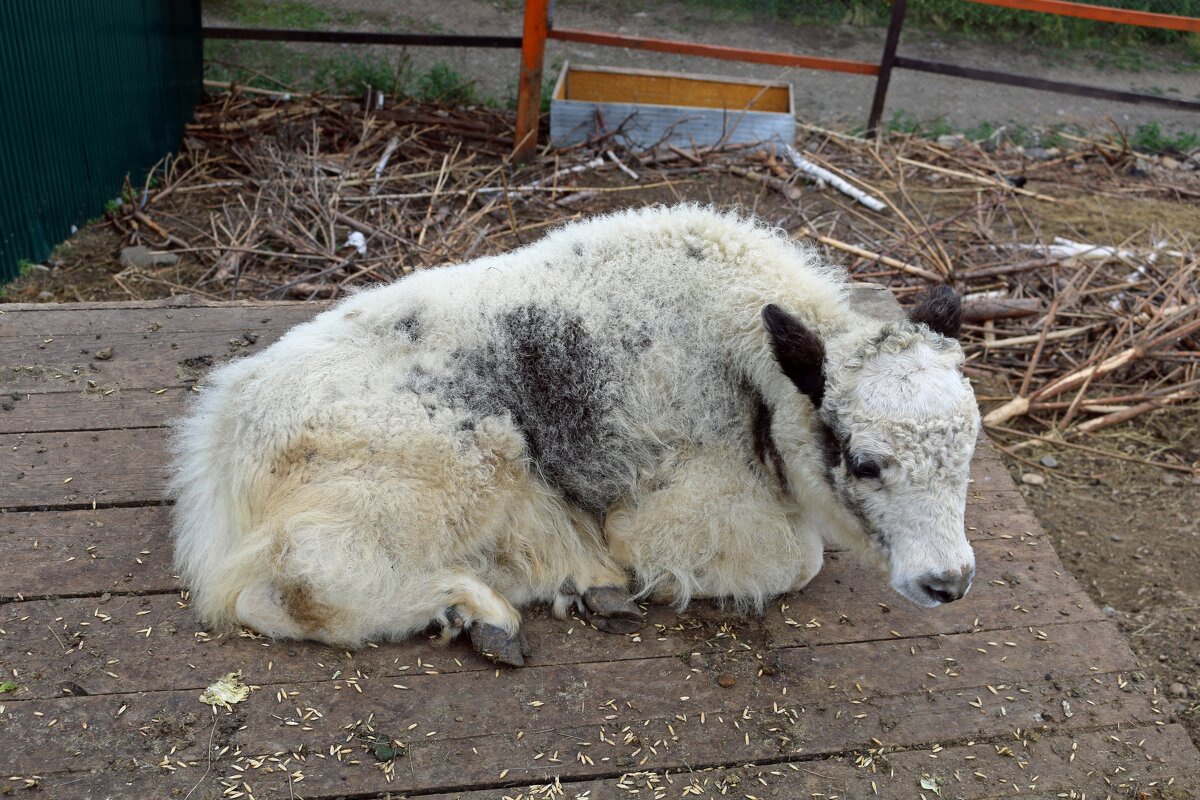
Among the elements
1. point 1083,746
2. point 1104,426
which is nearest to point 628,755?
point 1083,746

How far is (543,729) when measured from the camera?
3184mm

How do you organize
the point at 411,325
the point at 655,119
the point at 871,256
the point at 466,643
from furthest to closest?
the point at 655,119, the point at 871,256, the point at 411,325, the point at 466,643

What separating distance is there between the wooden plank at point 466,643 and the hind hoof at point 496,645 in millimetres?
59

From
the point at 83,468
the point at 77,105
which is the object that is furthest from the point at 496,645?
the point at 77,105

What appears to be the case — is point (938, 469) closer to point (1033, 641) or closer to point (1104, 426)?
point (1033, 641)

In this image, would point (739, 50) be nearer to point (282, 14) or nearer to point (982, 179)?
point (982, 179)

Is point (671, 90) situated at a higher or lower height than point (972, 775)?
higher

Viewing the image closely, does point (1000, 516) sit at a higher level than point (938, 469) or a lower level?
lower

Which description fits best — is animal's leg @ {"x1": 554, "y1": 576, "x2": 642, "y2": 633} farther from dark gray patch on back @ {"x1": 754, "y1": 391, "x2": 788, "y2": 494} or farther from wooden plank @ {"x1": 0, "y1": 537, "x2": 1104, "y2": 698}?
dark gray patch on back @ {"x1": 754, "y1": 391, "x2": 788, "y2": 494}

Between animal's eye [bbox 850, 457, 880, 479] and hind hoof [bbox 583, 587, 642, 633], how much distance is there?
37.1 inches

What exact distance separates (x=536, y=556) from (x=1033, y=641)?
1835 millimetres

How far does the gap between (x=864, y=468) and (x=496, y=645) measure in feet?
4.45

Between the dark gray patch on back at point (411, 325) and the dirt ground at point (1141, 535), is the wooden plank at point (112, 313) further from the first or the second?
the dirt ground at point (1141, 535)

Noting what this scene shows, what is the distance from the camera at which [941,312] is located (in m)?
3.64
